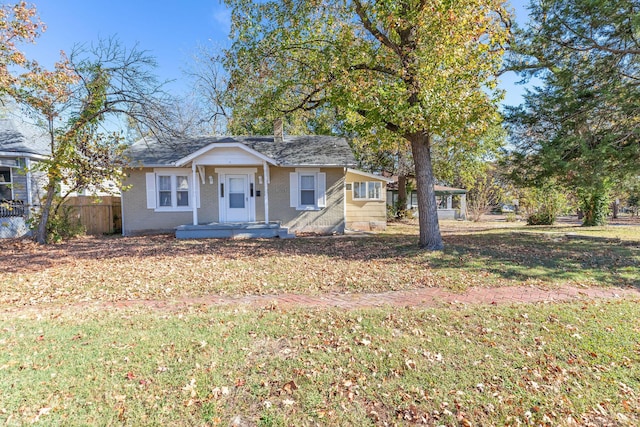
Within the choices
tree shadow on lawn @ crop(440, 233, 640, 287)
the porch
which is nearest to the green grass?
tree shadow on lawn @ crop(440, 233, 640, 287)

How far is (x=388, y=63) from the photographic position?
916 cm

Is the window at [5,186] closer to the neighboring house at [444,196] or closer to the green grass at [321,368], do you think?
the green grass at [321,368]


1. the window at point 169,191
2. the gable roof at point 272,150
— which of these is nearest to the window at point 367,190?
the gable roof at point 272,150

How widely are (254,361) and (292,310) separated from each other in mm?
1514

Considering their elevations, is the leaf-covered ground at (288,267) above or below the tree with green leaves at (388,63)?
below

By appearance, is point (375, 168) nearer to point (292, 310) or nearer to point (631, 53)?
point (631, 53)

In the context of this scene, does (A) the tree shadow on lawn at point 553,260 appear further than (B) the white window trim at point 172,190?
No

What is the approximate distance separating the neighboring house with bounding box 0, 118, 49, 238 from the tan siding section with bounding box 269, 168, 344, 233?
374 inches

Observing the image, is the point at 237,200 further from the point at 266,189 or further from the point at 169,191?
the point at 169,191

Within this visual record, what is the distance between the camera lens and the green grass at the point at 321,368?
9.18 feet

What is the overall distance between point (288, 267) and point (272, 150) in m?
8.49

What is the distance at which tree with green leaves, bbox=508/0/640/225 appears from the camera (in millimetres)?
9266

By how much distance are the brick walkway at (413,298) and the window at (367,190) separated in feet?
43.6

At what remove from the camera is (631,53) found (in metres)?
9.48
